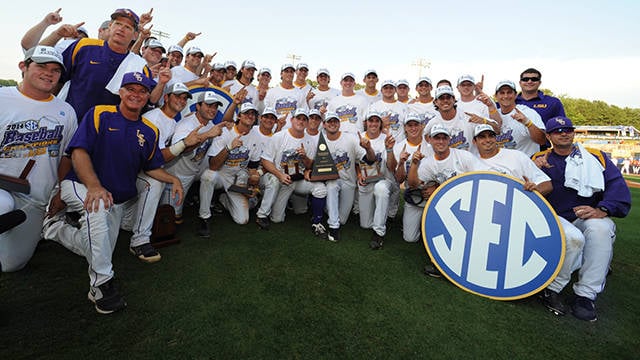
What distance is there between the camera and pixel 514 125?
4.70 m

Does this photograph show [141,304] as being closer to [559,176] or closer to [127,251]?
[127,251]

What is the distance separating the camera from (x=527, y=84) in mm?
4809

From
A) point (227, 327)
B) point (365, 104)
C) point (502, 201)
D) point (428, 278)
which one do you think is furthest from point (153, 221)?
point (365, 104)

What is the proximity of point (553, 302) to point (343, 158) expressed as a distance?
343cm

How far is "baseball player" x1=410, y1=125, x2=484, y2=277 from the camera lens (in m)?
4.05

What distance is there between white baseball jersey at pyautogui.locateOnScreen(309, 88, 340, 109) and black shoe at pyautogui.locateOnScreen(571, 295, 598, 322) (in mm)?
5535

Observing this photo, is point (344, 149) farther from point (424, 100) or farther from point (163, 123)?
point (163, 123)

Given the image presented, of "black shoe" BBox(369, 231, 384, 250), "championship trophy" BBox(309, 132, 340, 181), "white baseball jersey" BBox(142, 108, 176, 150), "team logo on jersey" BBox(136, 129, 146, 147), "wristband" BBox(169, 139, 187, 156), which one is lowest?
"black shoe" BBox(369, 231, 384, 250)

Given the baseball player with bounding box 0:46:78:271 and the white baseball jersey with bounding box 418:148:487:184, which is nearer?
the baseball player with bounding box 0:46:78:271

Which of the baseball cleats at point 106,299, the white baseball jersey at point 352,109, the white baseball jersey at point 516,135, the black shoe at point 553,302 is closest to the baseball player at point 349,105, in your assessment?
the white baseball jersey at point 352,109

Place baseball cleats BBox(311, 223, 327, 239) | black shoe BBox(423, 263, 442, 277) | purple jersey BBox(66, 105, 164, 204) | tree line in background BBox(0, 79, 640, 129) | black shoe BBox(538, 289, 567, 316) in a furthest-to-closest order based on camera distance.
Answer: tree line in background BBox(0, 79, 640, 129), baseball cleats BBox(311, 223, 327, 239), black shoe BBox(423, 263, 442, 277), black shoe BBox(538, 289, 567, 316), purple jersey BBox(66, 105, 164, 204)

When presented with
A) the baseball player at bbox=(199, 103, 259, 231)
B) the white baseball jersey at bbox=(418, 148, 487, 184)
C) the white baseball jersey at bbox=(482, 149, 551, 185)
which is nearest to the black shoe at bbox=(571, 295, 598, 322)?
the white baseball jersey at bbox=(482, 149, 551, 185)

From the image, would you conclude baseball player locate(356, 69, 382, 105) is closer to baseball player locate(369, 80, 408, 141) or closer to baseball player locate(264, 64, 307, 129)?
baseball player locate(369, 80, 408, 141)

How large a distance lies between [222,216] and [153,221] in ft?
5.54
